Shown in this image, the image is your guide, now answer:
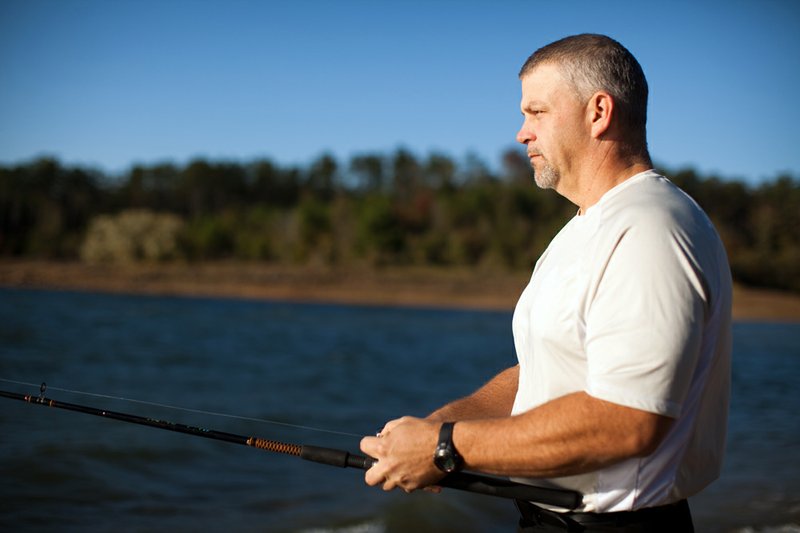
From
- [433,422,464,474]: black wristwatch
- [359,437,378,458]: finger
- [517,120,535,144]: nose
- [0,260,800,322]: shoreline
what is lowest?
[0,260,800,322]: shoreline

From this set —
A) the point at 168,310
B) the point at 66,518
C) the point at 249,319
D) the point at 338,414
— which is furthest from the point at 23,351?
the point at 168,310

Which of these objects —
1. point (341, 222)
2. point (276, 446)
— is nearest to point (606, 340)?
point (276, 446)

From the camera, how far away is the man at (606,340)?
146 centimetres

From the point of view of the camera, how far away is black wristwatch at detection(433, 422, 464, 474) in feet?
5.45

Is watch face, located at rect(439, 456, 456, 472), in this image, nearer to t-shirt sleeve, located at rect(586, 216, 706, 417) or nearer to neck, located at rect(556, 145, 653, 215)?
t-shirt sleeve, located at rect(586, 216, 706, 417)

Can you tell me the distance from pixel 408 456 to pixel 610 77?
3.03 ft


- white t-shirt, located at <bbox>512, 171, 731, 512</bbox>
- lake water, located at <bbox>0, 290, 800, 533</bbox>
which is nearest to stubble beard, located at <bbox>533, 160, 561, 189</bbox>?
white t-shirt, located at <bbox>512, 171, 731, 512</bbox>

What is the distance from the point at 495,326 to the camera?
28.5 meters

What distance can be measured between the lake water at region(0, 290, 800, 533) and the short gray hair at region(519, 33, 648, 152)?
1534 mm

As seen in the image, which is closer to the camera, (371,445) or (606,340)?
(606,340)

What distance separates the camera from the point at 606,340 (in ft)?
4.87

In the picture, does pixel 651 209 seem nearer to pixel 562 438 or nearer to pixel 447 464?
pixel 562 438

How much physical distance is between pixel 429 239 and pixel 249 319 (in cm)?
2565

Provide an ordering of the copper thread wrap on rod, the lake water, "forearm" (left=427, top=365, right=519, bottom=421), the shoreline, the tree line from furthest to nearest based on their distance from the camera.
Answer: the tree line, the shoreline, the lake water, the copper thread wrap on rod, "forearm" (left=427, top=365, right=519, bottom=421)
